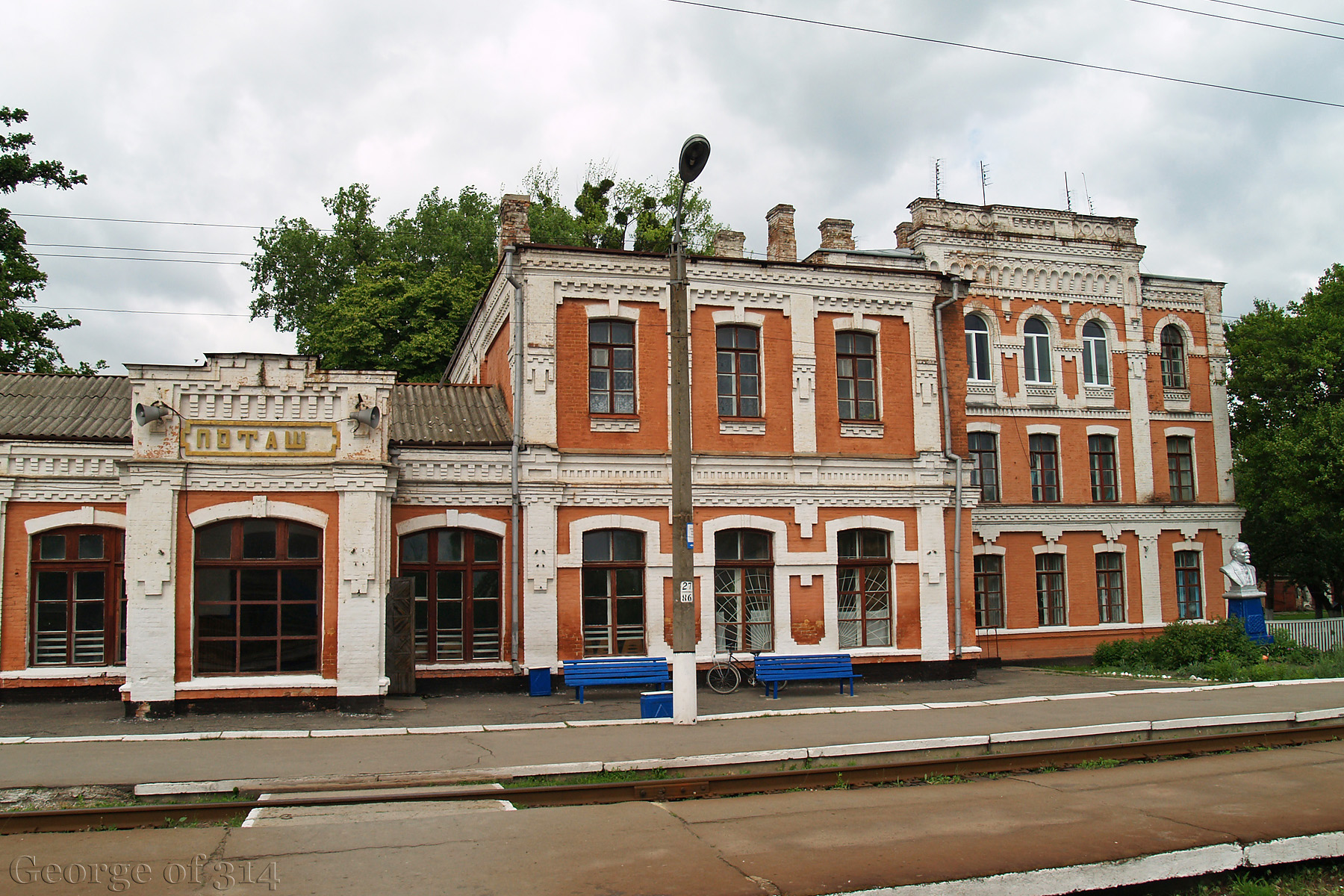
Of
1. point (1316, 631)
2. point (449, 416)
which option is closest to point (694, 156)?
point (449, 416)

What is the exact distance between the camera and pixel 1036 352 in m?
26.8

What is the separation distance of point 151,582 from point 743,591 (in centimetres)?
1002

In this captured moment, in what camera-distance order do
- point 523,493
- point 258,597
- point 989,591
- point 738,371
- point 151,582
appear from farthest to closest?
point 989,591 → point 738,371 → point 523,493 → point 258,597 → point 151,582

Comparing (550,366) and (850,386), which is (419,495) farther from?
(850,386)

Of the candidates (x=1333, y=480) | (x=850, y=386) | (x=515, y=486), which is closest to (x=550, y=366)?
(x=515, y=486)

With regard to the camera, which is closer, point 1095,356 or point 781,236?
point 781,236

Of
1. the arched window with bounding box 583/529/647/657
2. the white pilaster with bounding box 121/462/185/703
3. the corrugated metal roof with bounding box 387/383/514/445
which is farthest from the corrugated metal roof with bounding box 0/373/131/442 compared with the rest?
the arched window with bounding box 583/529/647/657

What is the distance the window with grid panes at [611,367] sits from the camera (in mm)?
18500

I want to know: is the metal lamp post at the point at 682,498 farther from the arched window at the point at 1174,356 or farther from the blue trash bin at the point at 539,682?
the arched window at the point at 1174,356

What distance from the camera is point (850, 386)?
1989 centimetres

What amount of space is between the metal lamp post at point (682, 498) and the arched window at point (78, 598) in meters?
10.1

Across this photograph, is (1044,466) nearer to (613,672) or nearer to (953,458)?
(953,458)

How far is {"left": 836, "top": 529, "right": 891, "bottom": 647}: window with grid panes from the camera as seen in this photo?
19.3 meters

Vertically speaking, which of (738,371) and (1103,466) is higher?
(738,371)
